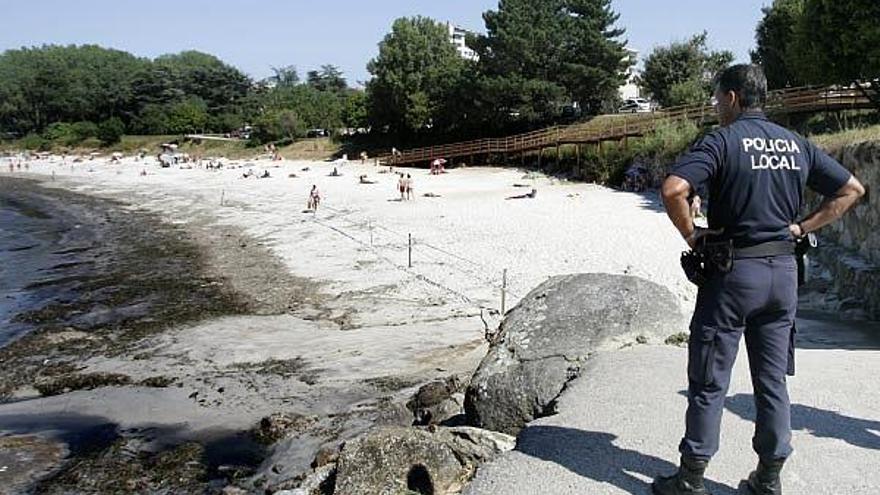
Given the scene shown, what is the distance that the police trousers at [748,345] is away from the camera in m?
3.94

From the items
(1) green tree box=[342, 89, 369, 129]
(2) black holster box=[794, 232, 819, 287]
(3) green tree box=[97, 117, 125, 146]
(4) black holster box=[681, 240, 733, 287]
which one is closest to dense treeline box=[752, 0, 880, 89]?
(2) black holster box=[794, 232, 819, 287]

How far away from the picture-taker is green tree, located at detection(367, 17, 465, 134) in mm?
54688

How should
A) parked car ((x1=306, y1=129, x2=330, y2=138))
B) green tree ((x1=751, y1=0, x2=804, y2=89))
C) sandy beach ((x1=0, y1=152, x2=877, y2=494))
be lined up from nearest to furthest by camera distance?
sandy beach ((x1=0, y1=152, x2=877, y2=494)) < green tree ((x1=751, y1=0, x2=804, y2=89)) < parked car ((x1=306, y1=129, x2=330, y2=138))

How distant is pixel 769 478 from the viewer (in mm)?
4148

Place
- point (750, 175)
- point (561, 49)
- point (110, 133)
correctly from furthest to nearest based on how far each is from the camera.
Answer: point (110, 133) < point (561, 49) < point (750, 175)

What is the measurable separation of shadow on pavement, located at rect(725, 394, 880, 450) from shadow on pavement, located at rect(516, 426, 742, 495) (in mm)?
1113

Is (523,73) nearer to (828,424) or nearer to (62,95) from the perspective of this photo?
(828,424)

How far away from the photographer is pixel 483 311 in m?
13.9

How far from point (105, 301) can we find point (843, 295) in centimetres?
1527

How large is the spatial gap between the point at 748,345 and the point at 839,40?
74.6 ft

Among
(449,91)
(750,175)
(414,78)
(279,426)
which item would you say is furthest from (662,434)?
(414,78)

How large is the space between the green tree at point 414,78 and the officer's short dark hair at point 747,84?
4910 centimetres

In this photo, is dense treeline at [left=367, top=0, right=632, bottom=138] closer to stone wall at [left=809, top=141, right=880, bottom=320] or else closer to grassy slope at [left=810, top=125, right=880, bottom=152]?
grassy slope at [left=810, top=125, right=880, bottom=152]

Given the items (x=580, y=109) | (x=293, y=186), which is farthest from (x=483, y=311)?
(x=580, y=109)
